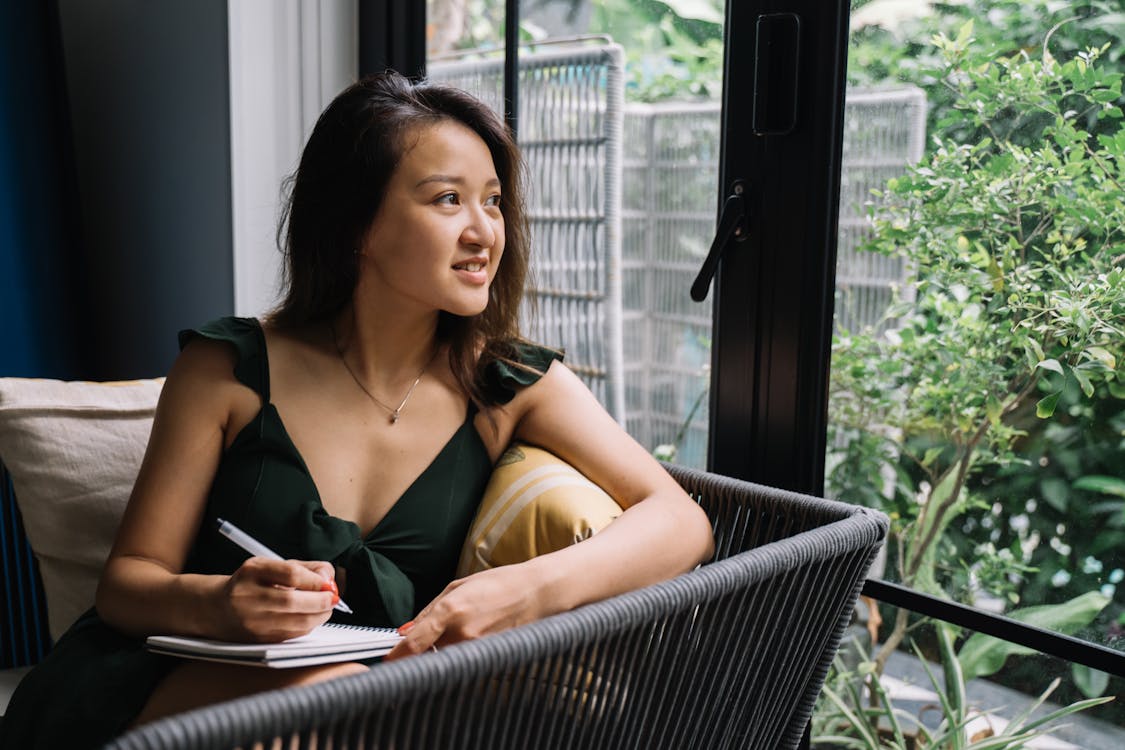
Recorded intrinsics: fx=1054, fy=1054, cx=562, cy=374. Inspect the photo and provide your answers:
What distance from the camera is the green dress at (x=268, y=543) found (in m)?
1.12

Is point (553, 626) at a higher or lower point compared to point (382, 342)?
lower

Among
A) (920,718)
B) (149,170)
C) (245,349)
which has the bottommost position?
(920,718)

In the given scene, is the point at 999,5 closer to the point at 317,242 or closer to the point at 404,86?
the point at 404,86

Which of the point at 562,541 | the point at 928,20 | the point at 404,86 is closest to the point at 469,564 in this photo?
the point at 562,541

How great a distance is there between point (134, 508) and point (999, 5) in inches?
47.2

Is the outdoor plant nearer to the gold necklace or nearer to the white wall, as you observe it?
the gold necklace

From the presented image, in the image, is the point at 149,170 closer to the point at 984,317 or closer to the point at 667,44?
the point at 667,44

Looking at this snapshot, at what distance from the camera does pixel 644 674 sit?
97cm

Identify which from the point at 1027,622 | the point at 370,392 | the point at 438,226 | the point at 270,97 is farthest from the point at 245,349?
the point at 1027,622

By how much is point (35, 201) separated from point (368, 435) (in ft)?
3.95

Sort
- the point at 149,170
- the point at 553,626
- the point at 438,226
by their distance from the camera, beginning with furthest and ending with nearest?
the point at 149,170 → the point at 438,226 → the point at 553,626

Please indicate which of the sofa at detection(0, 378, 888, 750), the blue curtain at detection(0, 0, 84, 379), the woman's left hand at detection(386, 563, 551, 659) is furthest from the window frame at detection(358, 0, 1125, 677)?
the blue curtain at detection(0, 0, 84, 379)

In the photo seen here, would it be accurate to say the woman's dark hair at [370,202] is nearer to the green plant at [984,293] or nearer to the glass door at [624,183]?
the glass door at [624,183]

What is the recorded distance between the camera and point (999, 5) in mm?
1284
